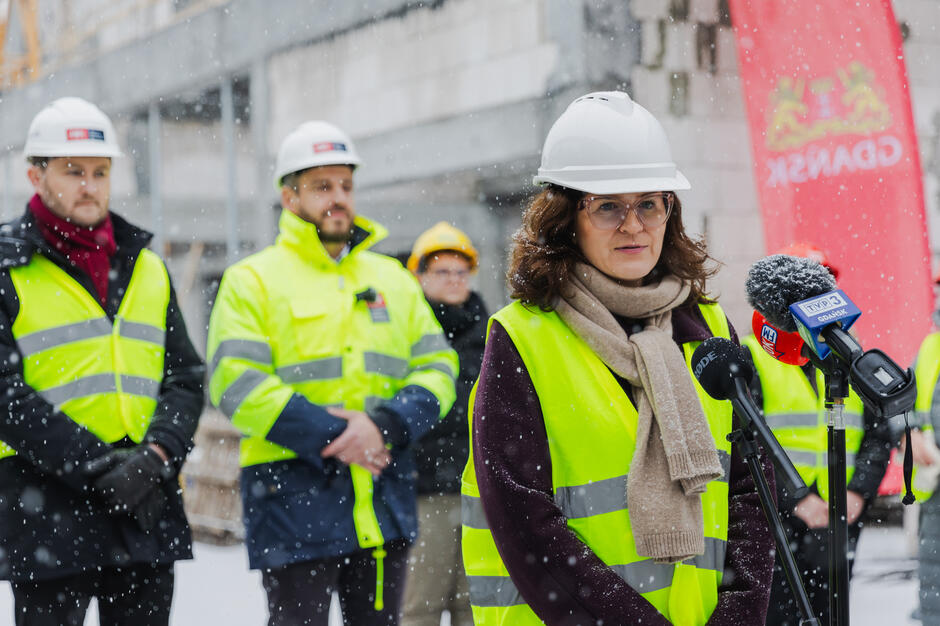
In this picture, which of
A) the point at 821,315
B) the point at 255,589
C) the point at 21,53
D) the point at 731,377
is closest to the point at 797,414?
the point at 731,377

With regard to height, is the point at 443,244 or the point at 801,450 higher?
the point at 443,244

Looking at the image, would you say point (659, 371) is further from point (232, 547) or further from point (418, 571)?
point (232, 547)

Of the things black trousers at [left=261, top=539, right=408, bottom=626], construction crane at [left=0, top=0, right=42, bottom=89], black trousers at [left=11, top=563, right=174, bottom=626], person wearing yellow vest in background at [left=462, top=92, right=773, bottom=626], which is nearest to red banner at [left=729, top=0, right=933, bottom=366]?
black trousers at [left=261, top=539, right=408, bottom=626]

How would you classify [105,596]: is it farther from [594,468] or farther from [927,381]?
[927,381]

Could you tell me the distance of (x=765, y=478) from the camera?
185 cm

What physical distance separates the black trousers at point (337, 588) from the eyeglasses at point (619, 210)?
197 centimetres

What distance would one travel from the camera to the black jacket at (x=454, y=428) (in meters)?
4.86

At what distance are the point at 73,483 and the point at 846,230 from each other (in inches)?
148

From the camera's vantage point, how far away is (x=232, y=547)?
8.18 metres

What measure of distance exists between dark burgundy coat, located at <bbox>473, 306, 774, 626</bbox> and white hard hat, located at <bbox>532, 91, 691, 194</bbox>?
36 centimetres

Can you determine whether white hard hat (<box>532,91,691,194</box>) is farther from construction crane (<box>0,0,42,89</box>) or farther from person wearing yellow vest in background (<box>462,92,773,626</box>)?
construction crane (<box>0,0,42,89</box>)

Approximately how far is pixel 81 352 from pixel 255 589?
11.7 ft

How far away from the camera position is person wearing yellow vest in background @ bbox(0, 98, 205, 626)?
3.49 metres

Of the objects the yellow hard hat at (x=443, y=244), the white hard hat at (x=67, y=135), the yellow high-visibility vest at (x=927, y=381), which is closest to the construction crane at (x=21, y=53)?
the yellow hard hat at (x=443, y=244)
